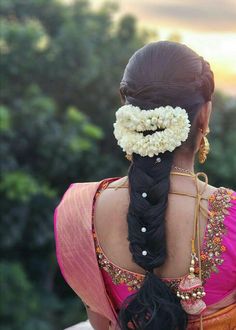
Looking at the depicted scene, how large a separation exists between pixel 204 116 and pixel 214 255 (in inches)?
12.5

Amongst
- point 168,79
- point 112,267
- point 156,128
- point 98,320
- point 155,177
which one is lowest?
point 98,320

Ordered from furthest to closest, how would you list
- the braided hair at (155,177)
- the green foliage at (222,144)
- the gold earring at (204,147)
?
the green foliage at (222,144), the gold earring at (204,147), the braided hair at (155,177)

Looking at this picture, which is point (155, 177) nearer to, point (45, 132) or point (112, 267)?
point (112, 267)

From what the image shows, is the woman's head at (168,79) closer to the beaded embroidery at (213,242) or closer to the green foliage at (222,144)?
the beaded embroidery at (213,242)

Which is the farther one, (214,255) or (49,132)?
(49,132)

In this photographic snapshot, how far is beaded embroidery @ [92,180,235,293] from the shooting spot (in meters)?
1.31

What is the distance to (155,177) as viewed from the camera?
1.30 m

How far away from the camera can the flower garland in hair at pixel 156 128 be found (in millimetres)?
1292

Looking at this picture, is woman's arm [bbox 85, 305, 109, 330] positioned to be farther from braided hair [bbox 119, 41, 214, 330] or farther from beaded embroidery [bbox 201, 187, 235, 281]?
beaded embroidery [bbox 201, 187, 235, 281]

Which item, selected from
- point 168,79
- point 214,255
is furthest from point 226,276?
point 168,79

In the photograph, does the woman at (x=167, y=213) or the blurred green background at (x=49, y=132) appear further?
the blurred green background at (x=49, y=132)

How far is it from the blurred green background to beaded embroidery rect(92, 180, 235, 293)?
566cm

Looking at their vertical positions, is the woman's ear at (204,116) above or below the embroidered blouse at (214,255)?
above

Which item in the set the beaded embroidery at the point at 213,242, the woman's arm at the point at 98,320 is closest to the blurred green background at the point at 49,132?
the woman's arm at the point at 98,320
